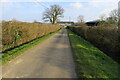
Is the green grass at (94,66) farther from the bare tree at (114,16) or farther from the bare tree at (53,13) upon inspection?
the bare tree at (53,13)

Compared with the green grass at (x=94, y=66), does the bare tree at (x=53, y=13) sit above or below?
above

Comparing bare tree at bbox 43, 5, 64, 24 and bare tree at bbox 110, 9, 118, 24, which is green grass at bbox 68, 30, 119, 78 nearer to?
bare tree at bbox 110, 9, 118, 24

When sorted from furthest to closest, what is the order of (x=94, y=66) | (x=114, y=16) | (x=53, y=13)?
1. (x=53, y=13)
2. (x=114, y=16)
3. (x=94, y=66)

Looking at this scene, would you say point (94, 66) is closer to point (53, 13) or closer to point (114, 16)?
point (114, 16)

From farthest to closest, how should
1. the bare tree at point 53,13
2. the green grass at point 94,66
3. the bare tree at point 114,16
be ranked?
the bare tree at point 53,13, the bare tree at point 114,16, the green grass at point 94,66

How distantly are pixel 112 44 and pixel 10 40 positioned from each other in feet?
23.2

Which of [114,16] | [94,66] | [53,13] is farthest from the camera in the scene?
[53,13]

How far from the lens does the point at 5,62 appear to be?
4574 mm

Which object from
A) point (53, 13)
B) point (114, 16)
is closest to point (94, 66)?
point (114, 16)

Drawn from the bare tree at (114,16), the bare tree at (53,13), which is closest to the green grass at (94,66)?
the bare tree at (114,16)

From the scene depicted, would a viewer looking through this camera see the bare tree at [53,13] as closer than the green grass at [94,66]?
No

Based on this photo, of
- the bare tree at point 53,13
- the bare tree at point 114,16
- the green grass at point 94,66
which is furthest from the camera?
the bare tree at point 53,13

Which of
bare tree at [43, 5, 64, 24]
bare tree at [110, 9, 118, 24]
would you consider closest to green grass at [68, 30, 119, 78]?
bare tree at [110, 9, 118, 24]

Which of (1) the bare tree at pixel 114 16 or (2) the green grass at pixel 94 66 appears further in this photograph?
(1) the bare tree at pixel 114 16
